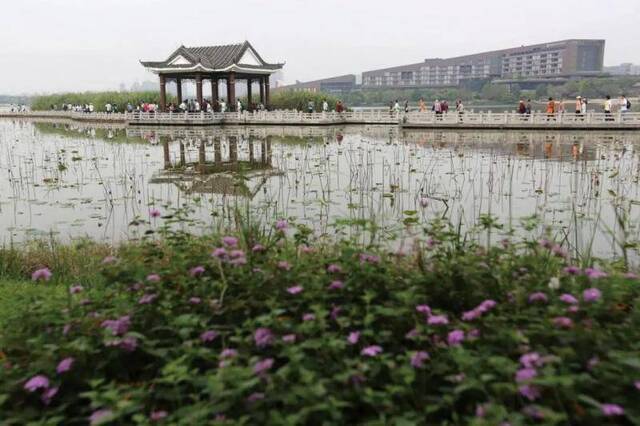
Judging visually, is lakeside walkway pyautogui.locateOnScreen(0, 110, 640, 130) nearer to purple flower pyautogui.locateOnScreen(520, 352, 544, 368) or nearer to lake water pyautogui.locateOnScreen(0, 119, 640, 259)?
lake water pyautogui.locateOnScreen(0, 119, 640, 259)

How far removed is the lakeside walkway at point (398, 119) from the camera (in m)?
19.8

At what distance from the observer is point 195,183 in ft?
31.8

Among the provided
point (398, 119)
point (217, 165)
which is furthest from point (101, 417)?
point (398, 119)

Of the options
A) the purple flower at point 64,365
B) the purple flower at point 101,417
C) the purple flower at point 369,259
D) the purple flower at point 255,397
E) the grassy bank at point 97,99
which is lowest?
the purple flower at point 101,417

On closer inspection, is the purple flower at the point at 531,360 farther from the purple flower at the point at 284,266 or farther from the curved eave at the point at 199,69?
the curved eave at the point at 199,69

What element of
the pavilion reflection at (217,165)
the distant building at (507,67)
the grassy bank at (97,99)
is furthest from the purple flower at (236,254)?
the distant building at (507,67)

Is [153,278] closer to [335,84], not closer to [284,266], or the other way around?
[284,266]

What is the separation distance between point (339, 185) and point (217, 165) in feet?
13.2

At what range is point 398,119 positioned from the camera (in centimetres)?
2497

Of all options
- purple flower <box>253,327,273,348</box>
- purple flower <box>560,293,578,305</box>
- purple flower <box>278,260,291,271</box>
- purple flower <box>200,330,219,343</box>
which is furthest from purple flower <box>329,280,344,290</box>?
purple flower <box>560,293,578,305</box>

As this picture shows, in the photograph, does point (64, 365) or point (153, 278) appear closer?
point (64, 365)

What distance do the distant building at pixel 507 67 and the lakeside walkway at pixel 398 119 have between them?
41335 mm

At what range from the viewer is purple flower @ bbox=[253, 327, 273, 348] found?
6.77 ft

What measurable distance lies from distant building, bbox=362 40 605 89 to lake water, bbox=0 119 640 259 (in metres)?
52.7
